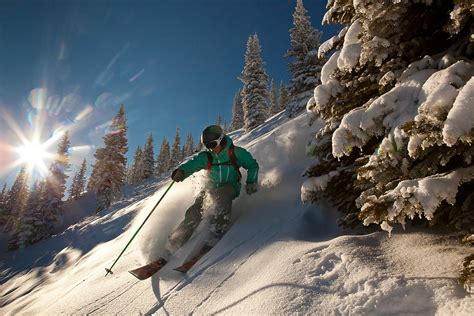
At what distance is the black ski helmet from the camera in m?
6.14

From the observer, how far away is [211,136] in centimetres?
614

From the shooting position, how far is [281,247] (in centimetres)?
377

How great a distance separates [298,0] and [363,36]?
2786 cm

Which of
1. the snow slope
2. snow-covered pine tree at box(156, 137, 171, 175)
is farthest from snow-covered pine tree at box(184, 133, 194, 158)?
the snow slope

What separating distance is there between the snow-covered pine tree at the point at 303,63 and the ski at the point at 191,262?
65.4 feet

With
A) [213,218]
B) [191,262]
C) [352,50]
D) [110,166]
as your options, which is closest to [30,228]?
[110,166]

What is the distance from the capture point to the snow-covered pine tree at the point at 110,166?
37188mm

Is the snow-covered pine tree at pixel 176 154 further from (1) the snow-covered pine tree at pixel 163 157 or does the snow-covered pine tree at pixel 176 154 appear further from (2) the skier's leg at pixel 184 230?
(2) the skier's leg at pixel 184 230

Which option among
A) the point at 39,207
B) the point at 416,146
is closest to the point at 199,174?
the point at 416,146

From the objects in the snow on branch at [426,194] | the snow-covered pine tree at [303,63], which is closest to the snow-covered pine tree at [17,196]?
the snow-covered pine tree at [303,63]

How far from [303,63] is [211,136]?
21244 mm

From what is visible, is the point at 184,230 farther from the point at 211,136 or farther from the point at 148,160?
the point at 148,160

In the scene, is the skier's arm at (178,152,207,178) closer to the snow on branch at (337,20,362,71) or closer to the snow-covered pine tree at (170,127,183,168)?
the snow on branch at (337,20,362,71)

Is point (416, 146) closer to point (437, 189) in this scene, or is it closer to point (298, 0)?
point (437, 189)
